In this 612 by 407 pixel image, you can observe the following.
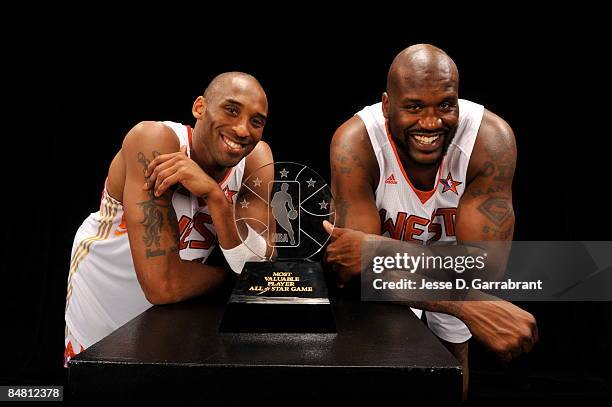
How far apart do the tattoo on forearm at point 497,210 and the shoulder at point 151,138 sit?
1.13 m

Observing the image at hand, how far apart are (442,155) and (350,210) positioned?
0.40m

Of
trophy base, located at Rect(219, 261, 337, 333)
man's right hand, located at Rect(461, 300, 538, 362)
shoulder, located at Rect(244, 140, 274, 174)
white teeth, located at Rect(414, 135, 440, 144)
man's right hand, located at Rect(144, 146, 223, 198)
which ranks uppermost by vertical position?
white teeth, located at Rect(414, 135, 440, 144)

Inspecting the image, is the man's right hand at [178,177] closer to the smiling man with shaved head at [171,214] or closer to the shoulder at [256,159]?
the smiling man with shaved head at [171,214]

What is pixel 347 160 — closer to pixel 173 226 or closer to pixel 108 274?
pixel 173 226

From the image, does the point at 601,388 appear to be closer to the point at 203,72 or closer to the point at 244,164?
the point at 244,164

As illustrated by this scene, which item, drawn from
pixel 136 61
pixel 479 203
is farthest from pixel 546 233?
pixel 136 61

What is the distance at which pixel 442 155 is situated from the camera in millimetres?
2436

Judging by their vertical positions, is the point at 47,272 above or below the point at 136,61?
below

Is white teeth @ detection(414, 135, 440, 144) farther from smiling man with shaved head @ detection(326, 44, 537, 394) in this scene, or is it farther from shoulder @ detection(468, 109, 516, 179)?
shoulder @ detection(468, 109, 516, 179)

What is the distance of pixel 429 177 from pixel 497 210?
29cm

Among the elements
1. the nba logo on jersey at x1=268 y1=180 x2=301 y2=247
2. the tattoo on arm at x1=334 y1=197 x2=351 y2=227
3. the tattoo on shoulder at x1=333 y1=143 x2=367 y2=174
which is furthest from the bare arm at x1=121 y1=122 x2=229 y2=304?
the tattoo on shoulder at x1=333 y1=143 x2=367 y2=174

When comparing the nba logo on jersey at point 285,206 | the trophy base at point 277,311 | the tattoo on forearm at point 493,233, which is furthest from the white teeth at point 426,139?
the trophy base at point 277,311

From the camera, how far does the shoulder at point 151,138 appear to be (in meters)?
2.18

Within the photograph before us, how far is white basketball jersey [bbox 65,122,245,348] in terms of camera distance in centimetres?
240
